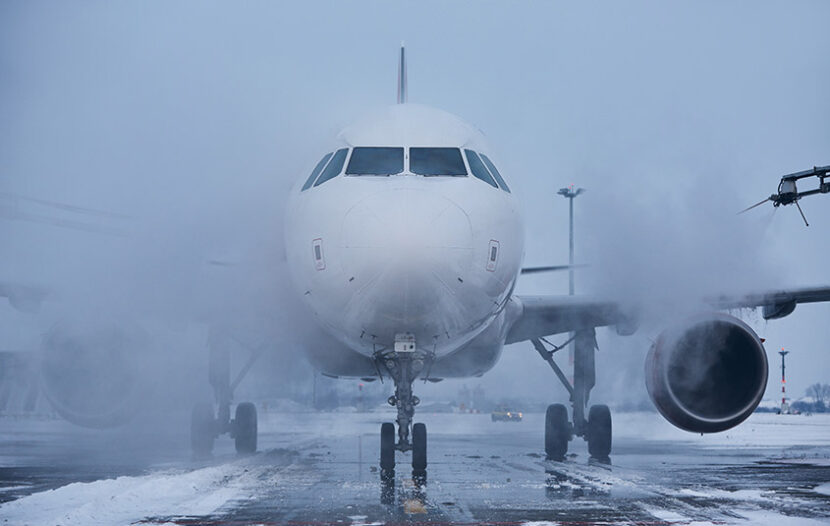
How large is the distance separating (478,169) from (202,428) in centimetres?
833

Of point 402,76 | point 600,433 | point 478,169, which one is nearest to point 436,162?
point 478,169

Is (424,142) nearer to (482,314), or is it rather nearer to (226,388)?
(482,314)

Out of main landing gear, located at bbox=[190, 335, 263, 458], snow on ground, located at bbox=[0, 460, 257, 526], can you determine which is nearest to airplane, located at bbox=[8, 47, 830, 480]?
main landing gear, located at bbox=[190, 335, 263, 458]

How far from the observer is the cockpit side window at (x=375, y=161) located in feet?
34.5

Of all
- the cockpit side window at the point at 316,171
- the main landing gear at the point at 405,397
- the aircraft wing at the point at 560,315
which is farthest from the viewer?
the aircraft wing at the point at 560,315

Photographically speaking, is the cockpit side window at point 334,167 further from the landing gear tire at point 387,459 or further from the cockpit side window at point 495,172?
the landing gear tire at point 387,459

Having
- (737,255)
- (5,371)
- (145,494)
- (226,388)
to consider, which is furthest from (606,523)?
(5,371)

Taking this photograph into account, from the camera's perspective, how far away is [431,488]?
10.6m

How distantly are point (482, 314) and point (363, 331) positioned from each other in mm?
1372

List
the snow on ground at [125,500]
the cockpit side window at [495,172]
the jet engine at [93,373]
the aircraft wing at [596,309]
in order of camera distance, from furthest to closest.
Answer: the jet engine at [93,373] < the aircraft wing at [596,309] < the cockpit side window at [495,172] < the snow on ground at [125,500]

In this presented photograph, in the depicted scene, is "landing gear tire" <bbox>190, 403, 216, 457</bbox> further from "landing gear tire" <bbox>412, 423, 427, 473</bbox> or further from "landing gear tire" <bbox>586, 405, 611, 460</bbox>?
"landing gear tire" <bbox>586, 405, 611, 460</bbox>

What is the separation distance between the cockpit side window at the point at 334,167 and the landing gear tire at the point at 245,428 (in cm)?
730

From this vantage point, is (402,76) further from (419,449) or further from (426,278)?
(426,278)

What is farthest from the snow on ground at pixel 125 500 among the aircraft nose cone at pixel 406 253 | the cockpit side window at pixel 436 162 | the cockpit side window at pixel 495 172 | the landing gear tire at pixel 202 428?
the landing gear tire at pixel 202 428
